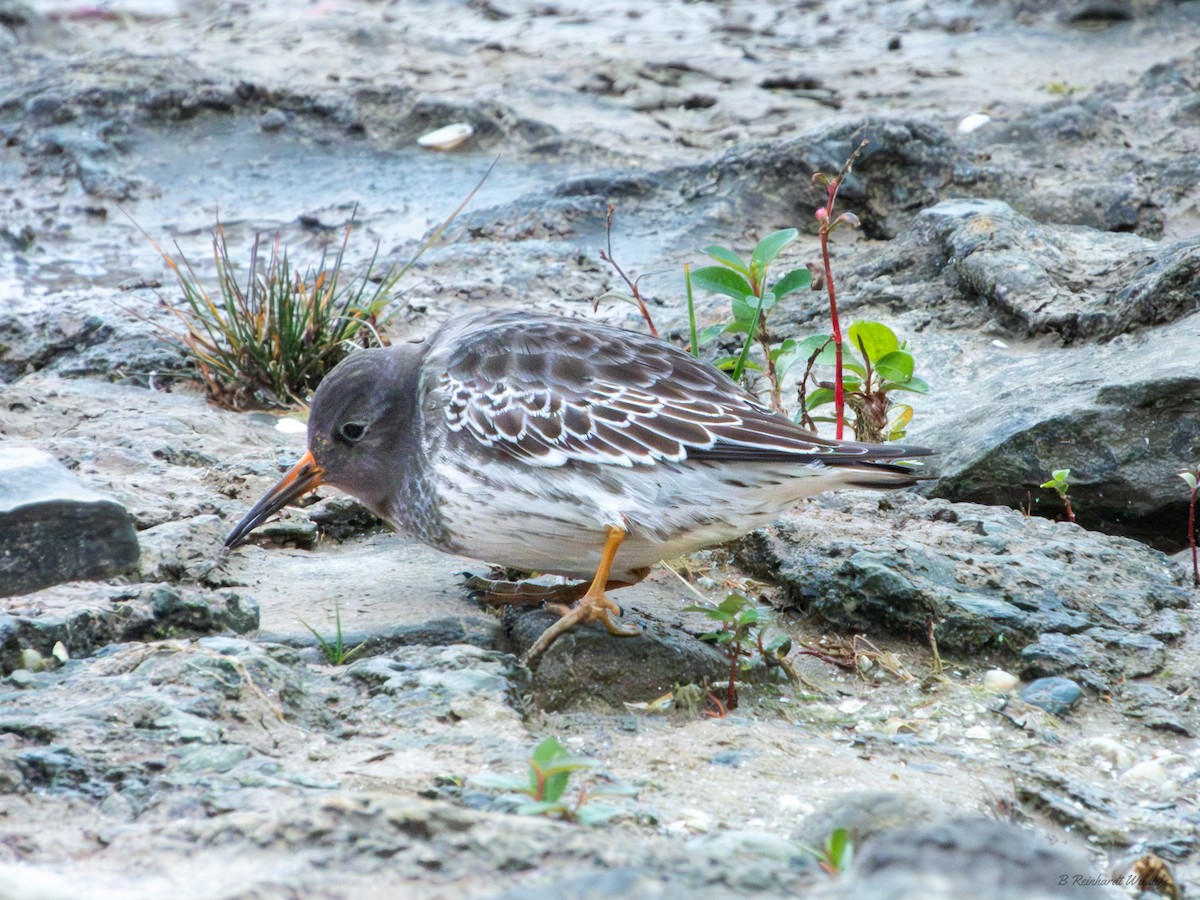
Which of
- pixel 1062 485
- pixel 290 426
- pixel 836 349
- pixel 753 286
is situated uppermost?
pixel 753 286

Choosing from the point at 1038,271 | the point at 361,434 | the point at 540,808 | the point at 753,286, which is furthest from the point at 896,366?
the point at 540,808

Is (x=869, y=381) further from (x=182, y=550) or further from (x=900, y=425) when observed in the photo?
(x=182, y=550)

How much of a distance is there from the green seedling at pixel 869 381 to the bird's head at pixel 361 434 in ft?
5.25

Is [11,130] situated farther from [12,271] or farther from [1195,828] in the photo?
[1195,828]

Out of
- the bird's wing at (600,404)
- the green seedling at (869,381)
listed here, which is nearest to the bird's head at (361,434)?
the bird's wing at (600,404)

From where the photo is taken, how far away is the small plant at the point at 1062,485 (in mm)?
4832

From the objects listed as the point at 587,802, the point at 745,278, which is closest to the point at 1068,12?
the point at 745,278

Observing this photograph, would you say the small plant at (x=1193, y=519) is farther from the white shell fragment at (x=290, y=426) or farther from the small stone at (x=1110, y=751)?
the white shell fragment at (x=290, y=426)

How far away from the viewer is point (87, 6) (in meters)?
12.9

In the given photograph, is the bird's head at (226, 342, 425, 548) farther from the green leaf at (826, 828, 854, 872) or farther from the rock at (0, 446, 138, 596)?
the green leaf at (826, 828, 854, 872)

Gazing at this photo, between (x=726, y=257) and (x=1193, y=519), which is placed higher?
(x=726, y=257)

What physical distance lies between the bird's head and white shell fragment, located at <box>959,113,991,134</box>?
5378 millimetres

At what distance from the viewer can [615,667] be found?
3.96m

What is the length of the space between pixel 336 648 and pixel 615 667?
822 millimetres
